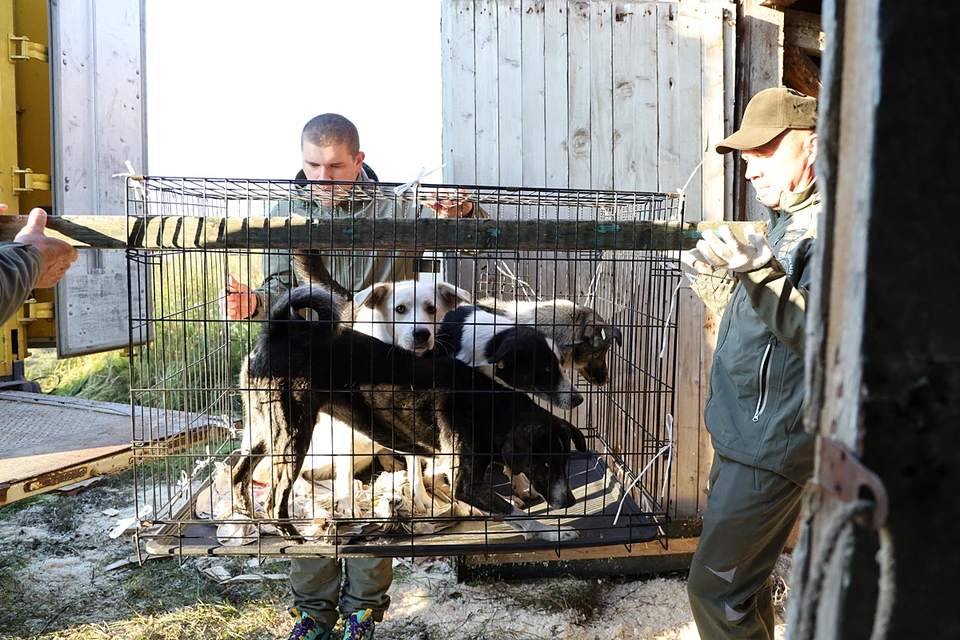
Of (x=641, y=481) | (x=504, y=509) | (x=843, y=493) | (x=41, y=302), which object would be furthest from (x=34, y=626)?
(x=843, y=493)

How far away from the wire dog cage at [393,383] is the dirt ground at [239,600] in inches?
42.2

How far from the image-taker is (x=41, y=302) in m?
5.05

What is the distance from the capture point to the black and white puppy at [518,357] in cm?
Answer: 336

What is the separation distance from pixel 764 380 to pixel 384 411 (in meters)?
1.65

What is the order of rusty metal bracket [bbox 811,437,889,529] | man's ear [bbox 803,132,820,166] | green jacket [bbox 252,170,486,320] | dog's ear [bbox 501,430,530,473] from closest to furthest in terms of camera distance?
rusty metal bracket [bbox 811,437,889,529] → man's ear [bbox 803,132,820,166] → green jacket [bbox 252,170,486,320] → dog's ear [bbox 501,430,530,473]

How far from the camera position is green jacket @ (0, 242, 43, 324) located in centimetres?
222

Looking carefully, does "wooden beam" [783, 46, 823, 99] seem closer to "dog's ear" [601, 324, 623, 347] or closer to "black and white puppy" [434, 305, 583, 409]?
"dog's ear" [601, 324, 623, 347]

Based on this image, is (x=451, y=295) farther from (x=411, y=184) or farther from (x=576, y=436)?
(x=411, y=184)

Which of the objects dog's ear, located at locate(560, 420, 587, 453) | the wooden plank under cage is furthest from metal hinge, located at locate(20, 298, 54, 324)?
dog's ear, located at locate(560, 420, 587, 453)

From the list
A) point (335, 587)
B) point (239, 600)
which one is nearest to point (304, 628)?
point (335, 587)

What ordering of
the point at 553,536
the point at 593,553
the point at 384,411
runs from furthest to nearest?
the point at 593,553, the point at 384,411, the point at 553,536

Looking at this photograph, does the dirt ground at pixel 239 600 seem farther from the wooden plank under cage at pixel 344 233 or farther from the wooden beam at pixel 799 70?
the wooden beam at pixel 799 70

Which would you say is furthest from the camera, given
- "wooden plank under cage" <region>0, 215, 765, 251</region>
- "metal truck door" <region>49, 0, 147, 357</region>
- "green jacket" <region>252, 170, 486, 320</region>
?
"metal truck door" <region>49, 0, 147, 357</region>

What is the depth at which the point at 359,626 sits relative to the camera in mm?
3525
